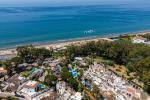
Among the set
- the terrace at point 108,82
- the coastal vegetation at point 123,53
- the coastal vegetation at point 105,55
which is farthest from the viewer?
the coastal vegetation at point 105,55

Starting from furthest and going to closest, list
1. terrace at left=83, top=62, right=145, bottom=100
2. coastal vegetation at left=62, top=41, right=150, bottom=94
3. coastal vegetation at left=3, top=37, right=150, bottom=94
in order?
coastal vegetation at left=3, top=37, right=150, bottom=94, coastal vegetation at left=62, top=41, right=150, bottom=94, terrace at left=83, top=62, right=145, bottom=100

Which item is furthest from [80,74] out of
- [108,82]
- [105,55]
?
[105,55]

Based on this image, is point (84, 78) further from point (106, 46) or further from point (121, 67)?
point (106, 46)

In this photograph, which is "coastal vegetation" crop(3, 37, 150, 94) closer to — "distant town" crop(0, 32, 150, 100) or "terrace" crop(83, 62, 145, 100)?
"distant town" crop(0, 32, 150, 100)

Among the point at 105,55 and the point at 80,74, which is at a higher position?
the point at 80,74

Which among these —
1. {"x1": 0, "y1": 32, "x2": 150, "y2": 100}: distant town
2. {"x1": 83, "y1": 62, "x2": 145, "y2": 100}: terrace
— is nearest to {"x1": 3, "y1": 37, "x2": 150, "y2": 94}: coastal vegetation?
{"x1": 0, "y1": 32, "x2": 150, "y2": 100}: distant town

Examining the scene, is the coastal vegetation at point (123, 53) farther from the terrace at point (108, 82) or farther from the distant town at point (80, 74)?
the terrace at point (108, 82)

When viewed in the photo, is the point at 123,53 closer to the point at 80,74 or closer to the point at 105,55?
the point at 105,55

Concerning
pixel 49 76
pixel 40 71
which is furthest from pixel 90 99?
pixel 40 71

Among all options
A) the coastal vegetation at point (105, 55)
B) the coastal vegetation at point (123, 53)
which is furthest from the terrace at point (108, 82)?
the coastal vegetation at point (123, 53)
